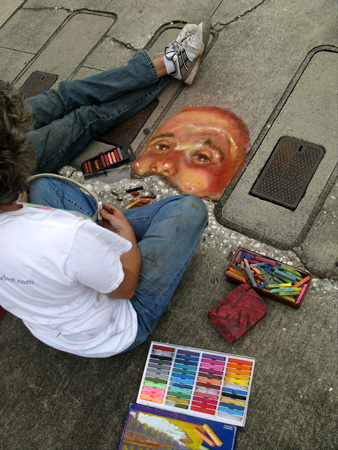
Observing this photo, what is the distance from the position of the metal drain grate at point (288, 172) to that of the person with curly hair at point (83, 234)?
1.85 ft

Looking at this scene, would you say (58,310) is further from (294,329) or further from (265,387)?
(294,329)

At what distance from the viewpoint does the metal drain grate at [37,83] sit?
300 cm

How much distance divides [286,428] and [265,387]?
0.60ft

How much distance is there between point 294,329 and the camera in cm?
182

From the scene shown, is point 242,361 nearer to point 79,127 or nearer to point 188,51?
point 79,127

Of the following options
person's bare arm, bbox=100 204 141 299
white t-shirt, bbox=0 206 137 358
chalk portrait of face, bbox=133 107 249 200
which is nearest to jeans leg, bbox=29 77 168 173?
chalk portrait of face, bbox=133 107 249 200

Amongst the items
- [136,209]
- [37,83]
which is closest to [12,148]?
[136,209]

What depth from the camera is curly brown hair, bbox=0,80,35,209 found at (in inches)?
43.9

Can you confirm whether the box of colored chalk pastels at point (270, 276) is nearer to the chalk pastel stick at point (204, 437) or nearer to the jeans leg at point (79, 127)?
the chalk pastel stick at point (204, 437)

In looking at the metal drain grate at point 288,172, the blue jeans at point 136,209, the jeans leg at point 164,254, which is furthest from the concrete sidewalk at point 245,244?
the jeans leg at point 164,254

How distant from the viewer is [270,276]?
6.18ft

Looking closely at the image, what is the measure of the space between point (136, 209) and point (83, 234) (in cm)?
84

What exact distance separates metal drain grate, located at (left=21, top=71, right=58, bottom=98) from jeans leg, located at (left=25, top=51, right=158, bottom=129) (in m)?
0.50

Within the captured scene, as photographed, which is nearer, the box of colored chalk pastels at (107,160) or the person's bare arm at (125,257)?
the person's bare arm at (125,257)
